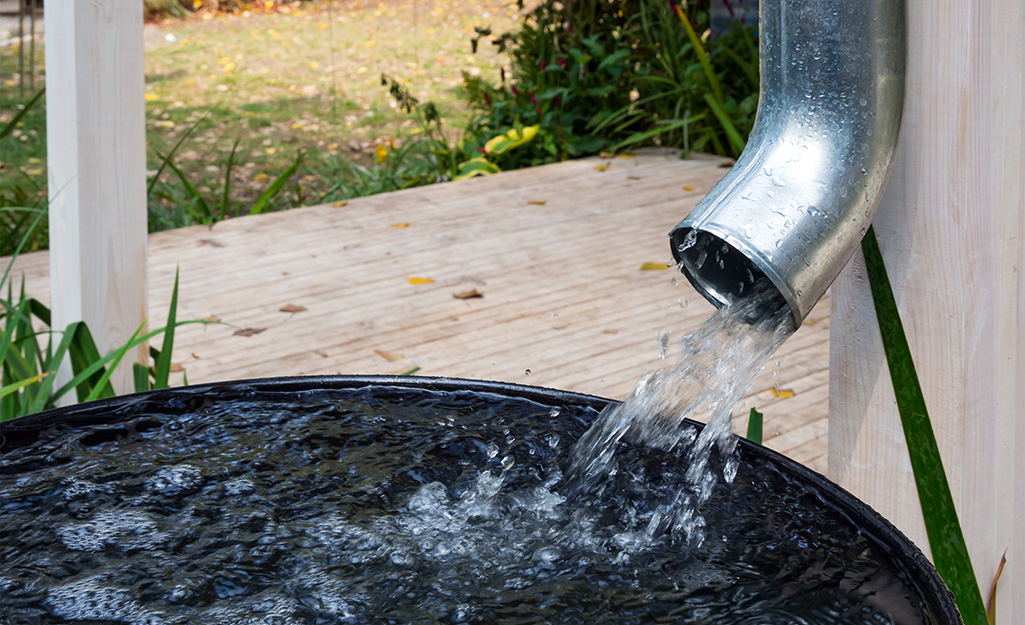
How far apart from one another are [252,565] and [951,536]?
29.1 inches

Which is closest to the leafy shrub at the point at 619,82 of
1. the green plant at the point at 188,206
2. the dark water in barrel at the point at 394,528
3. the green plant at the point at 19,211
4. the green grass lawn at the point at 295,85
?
the green grass lawn at the point at 295,85

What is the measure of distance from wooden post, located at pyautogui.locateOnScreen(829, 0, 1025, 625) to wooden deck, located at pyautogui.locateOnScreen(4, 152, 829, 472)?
1.23m

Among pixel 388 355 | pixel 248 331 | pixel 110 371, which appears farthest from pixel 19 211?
pixel 110 371

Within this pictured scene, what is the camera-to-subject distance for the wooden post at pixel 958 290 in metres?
1.11

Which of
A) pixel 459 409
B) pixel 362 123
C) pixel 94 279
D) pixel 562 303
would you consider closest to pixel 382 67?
pixel 362 123

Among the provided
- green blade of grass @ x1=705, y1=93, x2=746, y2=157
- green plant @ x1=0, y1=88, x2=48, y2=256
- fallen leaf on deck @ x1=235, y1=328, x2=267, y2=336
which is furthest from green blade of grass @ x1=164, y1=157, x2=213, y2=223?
green blade of grass @ x1=705, y1=93, x2=746, y2=157

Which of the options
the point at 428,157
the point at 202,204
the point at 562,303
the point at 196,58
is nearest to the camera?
the point at 562,303

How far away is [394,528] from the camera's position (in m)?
1.09

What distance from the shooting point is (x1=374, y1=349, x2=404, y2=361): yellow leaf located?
120 inches

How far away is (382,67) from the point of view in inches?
227

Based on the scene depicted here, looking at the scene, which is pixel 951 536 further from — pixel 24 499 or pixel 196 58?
pixel 196 58

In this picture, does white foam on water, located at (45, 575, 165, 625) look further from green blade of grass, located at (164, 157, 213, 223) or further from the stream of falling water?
green blade of grass, located at (164, 157, 213, 223)

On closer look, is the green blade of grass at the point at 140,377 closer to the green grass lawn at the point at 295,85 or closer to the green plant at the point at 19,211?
the green plant at the point at 19,211

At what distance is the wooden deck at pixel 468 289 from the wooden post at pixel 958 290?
123 cm
